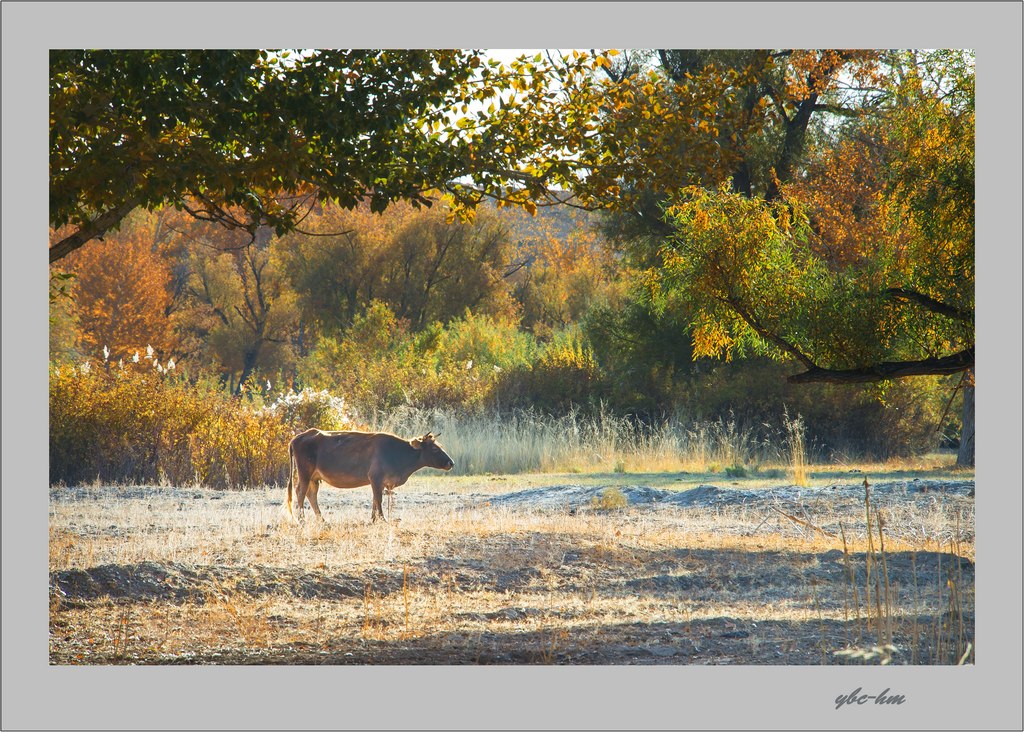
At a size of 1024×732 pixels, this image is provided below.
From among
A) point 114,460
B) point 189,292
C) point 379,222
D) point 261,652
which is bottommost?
point 261,652

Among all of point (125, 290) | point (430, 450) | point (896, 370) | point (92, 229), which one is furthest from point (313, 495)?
point (896, 370)

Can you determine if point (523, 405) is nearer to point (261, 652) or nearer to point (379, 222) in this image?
point (379, 222)

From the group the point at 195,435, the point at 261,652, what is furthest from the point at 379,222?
the point at 261,652

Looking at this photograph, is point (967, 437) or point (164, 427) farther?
point (967, 437)

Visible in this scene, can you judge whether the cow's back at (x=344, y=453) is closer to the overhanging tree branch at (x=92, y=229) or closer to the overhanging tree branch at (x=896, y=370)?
the overhanging tree branch at (x=92, y=229)

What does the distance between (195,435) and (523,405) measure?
298cm

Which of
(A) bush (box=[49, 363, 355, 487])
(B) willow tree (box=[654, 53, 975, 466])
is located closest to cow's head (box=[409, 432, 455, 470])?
(A) bush (box=[49, 363, 355, 487])

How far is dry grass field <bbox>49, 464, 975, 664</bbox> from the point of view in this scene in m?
5.60

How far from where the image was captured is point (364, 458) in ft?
26.3

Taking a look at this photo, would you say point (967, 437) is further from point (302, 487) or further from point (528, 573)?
point (302, 487)

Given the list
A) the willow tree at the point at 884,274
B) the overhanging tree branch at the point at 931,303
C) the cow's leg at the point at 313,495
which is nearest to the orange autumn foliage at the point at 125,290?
the cow's leg at the point at 313,495

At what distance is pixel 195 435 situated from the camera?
9.91m

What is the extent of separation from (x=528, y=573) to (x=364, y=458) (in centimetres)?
173

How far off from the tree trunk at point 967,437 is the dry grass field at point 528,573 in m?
0.91
